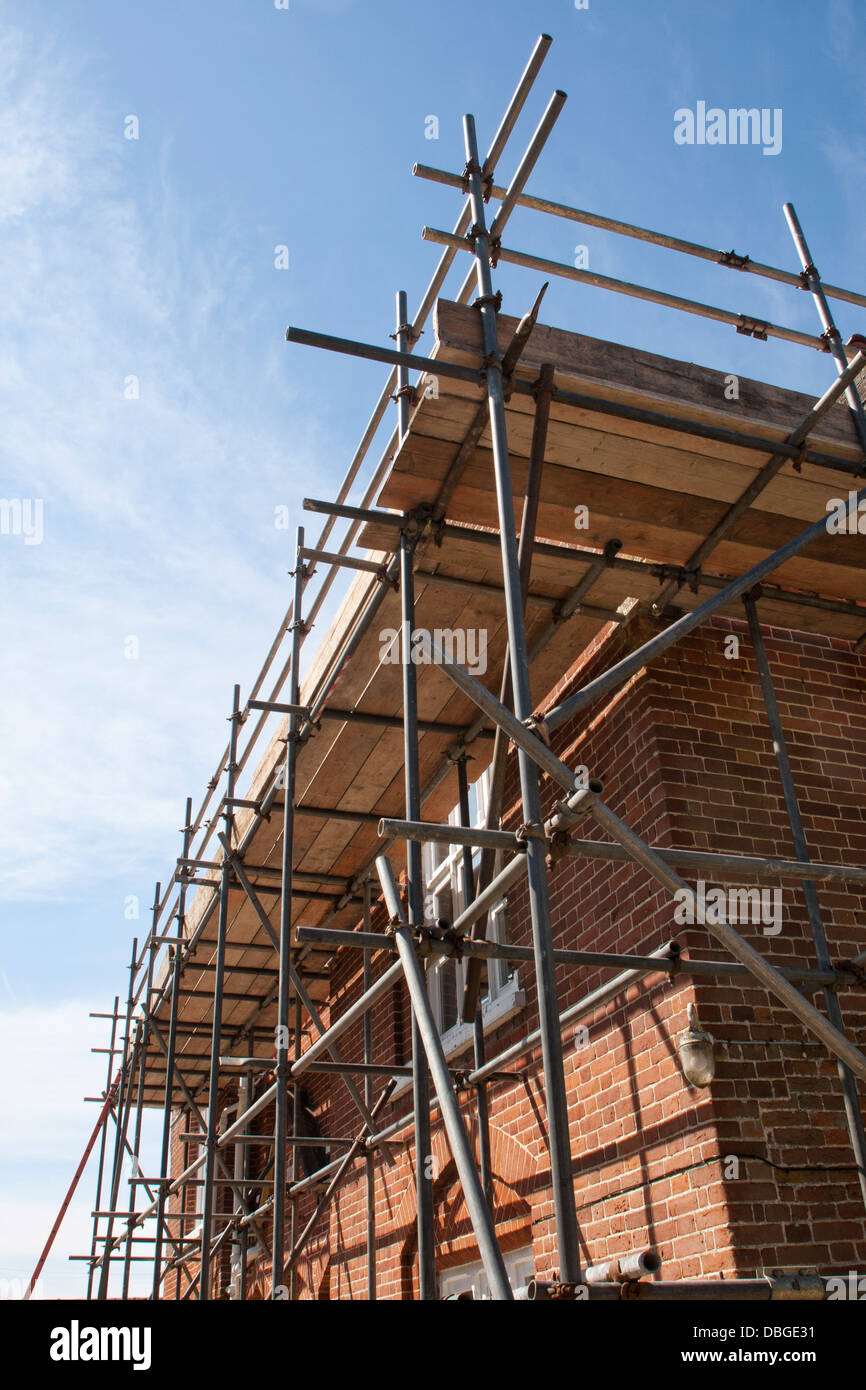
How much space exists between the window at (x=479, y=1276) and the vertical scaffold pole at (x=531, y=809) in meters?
2.74

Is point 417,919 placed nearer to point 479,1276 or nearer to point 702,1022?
point 702,1022

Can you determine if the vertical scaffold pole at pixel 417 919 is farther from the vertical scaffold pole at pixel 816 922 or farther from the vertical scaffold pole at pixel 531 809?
the vertical scaffold pole at pixel 816 922

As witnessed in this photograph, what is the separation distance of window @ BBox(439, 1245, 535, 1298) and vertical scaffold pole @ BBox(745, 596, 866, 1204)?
7.56 ft

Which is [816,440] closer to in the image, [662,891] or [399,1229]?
Answer: [662,891]

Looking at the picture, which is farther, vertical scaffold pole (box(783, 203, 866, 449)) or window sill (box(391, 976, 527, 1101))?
window sill (box(391, 976, 527, 1101))

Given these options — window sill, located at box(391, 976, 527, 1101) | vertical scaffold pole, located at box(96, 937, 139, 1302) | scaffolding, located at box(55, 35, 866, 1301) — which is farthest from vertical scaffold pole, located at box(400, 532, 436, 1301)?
vertical scaffold pole, located at box(96, 937, 139, 1302)

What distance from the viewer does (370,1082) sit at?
30.6 ft

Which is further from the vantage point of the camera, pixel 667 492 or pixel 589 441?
pixel 667 492

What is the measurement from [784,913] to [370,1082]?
4.66 meters

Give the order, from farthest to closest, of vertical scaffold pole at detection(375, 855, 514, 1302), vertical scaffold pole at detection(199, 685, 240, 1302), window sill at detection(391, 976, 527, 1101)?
vertical scaffold pole at detection(199, 685, 240, 1302), window sill at detection(391, 976, 527, 1101), vertical scaffold pole at detection(375, 855, 514, 1302)

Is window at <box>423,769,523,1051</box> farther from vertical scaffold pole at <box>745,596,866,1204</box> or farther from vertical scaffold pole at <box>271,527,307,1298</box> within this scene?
vertical scaffold pole at <box>745,596,866,1204</box>

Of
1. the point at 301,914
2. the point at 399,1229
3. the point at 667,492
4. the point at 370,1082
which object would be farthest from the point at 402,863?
the point at 667,492

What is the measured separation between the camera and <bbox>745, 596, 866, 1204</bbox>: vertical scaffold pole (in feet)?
16.6
